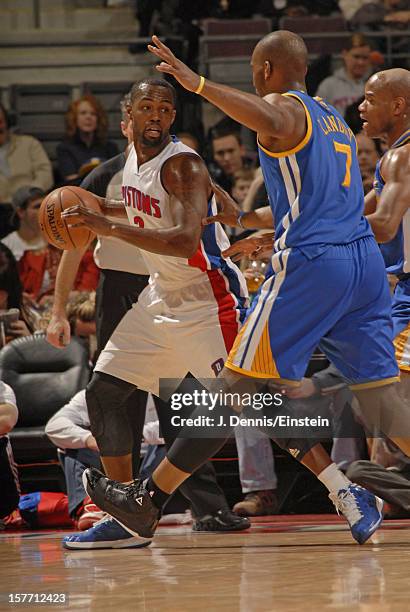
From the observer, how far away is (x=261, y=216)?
4.32 metres

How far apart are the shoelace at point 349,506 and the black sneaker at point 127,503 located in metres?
0.68

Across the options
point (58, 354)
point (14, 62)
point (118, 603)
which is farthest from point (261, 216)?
point (14, 62)

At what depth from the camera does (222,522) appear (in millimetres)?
4934

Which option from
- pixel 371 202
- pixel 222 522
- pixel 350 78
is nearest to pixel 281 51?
pixel 371 202

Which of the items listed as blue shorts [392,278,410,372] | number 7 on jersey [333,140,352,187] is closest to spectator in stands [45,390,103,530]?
blue shorts [392,278,410,372]

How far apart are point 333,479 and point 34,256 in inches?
168

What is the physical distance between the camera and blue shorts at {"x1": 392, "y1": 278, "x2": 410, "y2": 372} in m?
4.43

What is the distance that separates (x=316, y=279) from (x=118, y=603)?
1.38 metres

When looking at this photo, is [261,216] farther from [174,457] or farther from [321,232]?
[174,457]

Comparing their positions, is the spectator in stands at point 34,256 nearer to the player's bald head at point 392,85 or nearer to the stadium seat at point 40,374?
the stadium seat at point 40,374

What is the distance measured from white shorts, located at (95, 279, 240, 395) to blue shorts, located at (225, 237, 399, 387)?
52cm

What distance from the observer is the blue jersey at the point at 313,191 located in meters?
3.82

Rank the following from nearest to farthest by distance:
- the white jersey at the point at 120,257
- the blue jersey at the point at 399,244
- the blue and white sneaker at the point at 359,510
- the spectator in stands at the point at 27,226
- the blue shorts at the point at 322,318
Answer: the blue shorts at the point at 322,318, the blue and white sneaker at the point at 359,510, the blue jersey at the point at 399,244, the white jersey at the point at 120,257, the spectator in stands at the point at 27,226

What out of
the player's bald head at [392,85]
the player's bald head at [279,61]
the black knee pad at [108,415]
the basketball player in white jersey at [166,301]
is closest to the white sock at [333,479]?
the basketball player in white jersey at [166,301]
